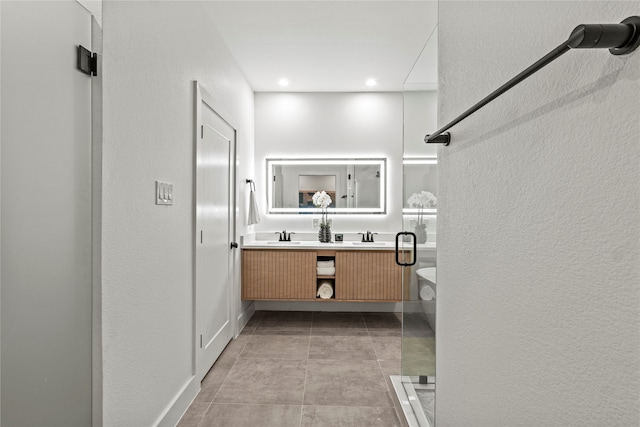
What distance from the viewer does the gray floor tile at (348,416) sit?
2.03 m

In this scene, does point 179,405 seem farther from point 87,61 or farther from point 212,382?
A: point 87,61

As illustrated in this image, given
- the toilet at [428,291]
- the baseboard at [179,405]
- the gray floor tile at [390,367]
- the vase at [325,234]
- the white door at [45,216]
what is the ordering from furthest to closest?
the vase at [325,234], the gray floor tile at [390,367], the baseboard at [179,405], the toilet at [428,291], the white door at [45,216]

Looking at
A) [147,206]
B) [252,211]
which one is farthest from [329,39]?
[147,206]

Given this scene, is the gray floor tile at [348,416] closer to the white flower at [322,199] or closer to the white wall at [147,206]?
the white wall at [147,206]

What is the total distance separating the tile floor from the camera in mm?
2096

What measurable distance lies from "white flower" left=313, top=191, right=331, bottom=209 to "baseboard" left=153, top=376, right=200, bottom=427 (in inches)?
91.4

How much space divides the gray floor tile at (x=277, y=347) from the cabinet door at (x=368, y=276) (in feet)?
2.05

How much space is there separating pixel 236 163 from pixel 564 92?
9.83 feet

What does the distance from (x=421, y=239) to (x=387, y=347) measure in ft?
5.35

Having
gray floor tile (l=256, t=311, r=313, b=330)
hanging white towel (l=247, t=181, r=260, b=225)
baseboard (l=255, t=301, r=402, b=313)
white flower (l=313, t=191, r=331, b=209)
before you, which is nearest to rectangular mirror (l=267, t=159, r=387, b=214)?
white flower (l=313, t=191, r=331, b=209)

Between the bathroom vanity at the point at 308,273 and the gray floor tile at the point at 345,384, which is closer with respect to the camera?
the gray floor tile at the point at 345,384

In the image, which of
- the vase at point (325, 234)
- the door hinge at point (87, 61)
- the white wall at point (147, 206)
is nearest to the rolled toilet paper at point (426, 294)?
the white wall at point (147, 206)

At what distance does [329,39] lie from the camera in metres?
2.94

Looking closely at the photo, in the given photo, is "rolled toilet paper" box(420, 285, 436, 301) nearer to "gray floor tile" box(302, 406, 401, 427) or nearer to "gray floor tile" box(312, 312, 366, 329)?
"gray floor tile" box(302, 406, 401, 427)
